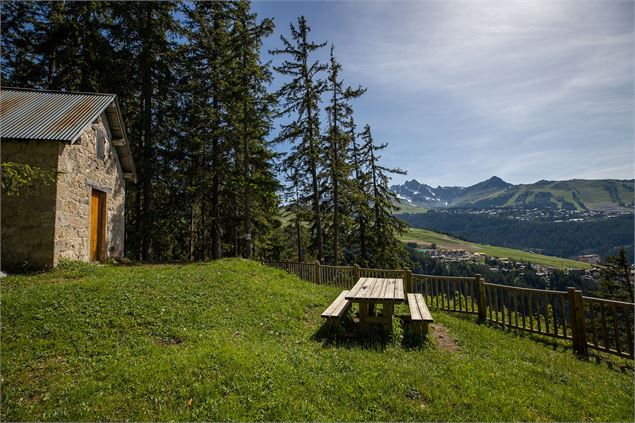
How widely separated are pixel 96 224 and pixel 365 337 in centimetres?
1300

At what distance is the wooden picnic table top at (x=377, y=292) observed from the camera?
24.0 ft

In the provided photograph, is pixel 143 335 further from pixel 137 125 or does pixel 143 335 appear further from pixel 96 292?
pixel 137 125

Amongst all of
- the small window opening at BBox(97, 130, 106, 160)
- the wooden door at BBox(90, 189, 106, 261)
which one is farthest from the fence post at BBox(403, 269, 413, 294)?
the small window opening at BBox(97, 130, 106, 160)

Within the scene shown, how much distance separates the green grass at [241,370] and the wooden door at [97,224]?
525 cm

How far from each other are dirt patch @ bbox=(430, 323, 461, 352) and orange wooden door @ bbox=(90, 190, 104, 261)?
45.5 ft

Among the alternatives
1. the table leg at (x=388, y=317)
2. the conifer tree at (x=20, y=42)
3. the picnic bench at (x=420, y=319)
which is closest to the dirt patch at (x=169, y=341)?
the table leg at (x=388, y=317)

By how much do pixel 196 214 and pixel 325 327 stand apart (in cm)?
Answer: 1854

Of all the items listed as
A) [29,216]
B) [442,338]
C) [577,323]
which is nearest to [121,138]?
[29,216]

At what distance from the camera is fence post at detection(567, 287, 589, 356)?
25.4ft

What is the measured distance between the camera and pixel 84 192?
1273 cm

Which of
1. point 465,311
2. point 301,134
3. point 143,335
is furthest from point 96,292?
point 301,134

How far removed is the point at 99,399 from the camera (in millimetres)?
4484

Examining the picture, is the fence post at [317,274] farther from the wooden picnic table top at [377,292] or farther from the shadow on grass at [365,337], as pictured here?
the shadow on grass at [365,337]

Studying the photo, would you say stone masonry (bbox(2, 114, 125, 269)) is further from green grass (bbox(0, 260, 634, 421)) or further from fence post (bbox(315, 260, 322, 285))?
fence post (bbox(315, 260, 322, 285))
